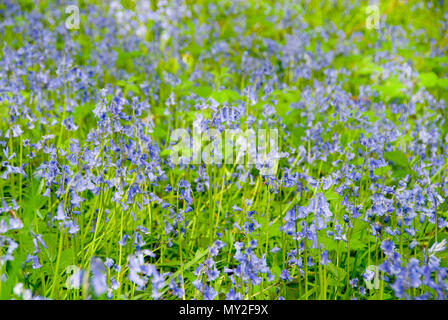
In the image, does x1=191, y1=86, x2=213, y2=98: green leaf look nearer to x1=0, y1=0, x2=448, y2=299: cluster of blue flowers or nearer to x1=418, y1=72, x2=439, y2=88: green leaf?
x1=0, y1=0, x2=448, y2=299: cluster of blue flowers

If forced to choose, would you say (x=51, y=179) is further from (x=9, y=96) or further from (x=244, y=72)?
(x=244, y=72)

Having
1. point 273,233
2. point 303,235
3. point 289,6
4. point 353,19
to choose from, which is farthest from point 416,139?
point 353,19

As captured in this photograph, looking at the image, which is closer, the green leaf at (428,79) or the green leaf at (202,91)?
the green leaf at (202,91)

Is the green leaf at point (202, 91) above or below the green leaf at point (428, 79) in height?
below

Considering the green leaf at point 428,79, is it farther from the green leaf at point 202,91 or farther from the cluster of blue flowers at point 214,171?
the green leaf at point 202,91

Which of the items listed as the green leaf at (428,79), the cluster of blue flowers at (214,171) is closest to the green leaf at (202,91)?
the cluster of blue flowers at (214,171)

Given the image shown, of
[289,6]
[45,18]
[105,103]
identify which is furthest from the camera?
[289,6]

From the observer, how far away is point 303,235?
1.84 metres

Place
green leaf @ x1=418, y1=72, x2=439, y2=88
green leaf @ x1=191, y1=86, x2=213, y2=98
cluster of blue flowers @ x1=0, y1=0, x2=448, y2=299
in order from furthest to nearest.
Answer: green leaf @ x1=418, y1=72, x2=439, y2=88, green leaf @ x1=191, y1=86, x2=213, y2=98, cluster of blue flowers @ x1=0, y1=0, x2=448, y2=299

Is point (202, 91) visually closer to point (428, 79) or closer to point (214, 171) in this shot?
point (214, 171)

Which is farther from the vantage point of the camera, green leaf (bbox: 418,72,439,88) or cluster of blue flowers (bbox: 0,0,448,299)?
green leaf (bbox: 418,72,439,88)

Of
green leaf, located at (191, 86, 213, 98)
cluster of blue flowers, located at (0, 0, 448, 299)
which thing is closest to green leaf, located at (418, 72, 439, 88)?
cluster of blue flowers, located at (0, 0, 448, 299)

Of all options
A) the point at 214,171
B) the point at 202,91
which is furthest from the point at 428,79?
the point at 214,171

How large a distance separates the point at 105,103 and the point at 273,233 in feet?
3.28
